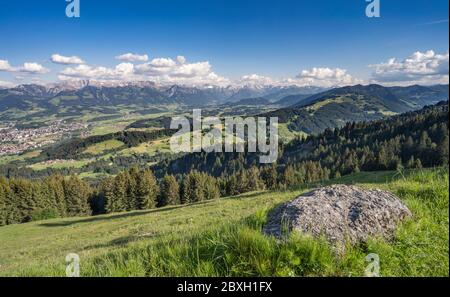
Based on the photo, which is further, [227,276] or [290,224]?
[290,224]

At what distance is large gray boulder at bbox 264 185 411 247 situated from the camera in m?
5.95

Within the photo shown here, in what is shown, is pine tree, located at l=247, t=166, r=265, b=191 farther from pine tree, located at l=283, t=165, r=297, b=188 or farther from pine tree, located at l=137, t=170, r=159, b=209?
pine tree, located at l=137, t=170, r=159, b=209

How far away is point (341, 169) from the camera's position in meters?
120

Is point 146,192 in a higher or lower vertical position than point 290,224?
lower

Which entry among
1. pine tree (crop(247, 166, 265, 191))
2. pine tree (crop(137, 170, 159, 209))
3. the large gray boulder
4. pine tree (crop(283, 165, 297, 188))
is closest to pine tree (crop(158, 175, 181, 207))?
pine tree (crop(137, 170, 159, 209))

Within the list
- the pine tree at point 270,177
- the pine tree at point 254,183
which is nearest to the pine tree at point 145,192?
the pine tree at point 254,183

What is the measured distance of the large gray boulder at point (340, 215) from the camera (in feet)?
19.5

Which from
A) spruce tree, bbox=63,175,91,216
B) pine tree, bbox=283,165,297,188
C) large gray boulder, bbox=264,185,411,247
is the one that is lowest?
spruce tree, bbox=63,175,91,216

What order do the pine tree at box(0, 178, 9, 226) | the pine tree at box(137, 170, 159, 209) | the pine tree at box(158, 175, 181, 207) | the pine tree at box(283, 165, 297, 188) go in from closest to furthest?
the pine tree at box(0, 178, 9, 226), the pine tree at box(137, 170, 159, 209), the pine tree at box(158, 175, 181, 207), the pine tree at box(283, 165, 297, 188)
